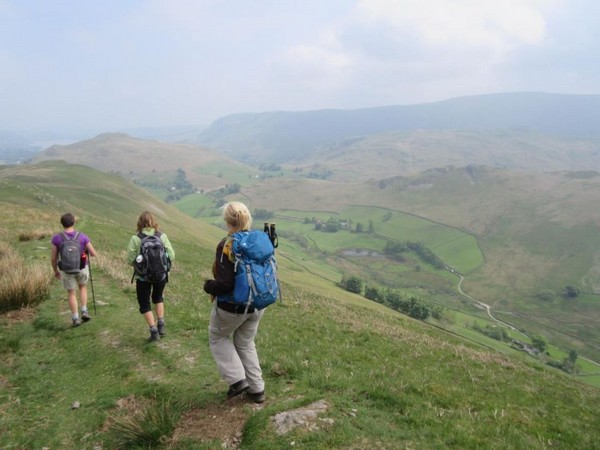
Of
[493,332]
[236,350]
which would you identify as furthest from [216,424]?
[493,332]

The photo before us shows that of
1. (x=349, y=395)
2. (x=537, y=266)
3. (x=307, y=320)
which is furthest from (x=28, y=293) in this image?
(x=537, y=266)

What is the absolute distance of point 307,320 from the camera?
16.7 m

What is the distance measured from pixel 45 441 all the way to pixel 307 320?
10867mm

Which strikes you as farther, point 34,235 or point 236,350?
point 34,235

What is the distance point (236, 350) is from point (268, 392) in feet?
4.25

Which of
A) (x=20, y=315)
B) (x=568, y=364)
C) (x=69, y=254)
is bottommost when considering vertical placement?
(x=568, y=364)

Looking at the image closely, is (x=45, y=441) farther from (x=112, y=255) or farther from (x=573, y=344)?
(x=573, y=344)

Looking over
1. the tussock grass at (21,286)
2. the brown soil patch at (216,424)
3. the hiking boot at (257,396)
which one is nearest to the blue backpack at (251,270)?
the hiking boot at (257,396)

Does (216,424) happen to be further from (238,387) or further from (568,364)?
(568,364)

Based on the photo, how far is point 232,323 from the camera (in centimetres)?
712

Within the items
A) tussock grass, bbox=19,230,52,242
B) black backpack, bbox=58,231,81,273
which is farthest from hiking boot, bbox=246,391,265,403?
tussock grass, bbox=19,230,52,242

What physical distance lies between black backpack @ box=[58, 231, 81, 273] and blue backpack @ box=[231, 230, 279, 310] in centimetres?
721

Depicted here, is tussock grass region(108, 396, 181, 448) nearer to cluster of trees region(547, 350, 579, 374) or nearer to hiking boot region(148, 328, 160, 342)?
hiking boot region(148, 328, 160, 342)

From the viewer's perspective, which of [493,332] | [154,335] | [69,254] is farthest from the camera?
[493,332]
